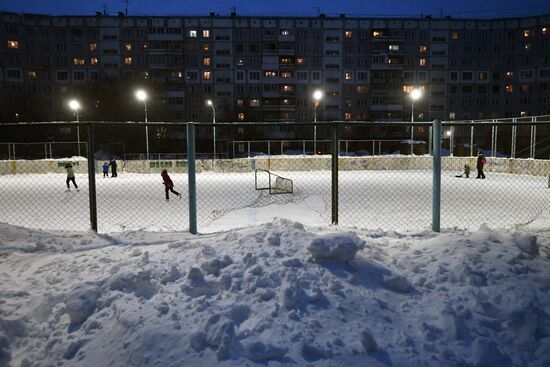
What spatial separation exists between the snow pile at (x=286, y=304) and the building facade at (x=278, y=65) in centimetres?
7129

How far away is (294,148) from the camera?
71625mm

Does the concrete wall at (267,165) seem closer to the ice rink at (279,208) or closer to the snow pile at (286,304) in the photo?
the ice rink at (279,208)

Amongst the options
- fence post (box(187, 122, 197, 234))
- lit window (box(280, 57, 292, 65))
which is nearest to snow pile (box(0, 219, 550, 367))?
fence post (box(187, 122, 197, 234))

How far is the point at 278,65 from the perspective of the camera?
75812mm

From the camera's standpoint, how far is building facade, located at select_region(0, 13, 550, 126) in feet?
245

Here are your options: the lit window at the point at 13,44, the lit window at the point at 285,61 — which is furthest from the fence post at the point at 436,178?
the lit window at the point at 13,44

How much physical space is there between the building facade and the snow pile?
71292mm

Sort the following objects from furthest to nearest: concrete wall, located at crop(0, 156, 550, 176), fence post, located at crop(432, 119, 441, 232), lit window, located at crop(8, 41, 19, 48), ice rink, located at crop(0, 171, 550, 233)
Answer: lit window, located at crop(8, 41, 19, 48) → concrete wall, located at crop(0, 156, 550, 176) → ice rink, located at crop(0, 171, 550, 233) → fence post, located at crop(432, 119, 441, 232)

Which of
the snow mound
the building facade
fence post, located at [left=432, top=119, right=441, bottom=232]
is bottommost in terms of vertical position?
the snow mound

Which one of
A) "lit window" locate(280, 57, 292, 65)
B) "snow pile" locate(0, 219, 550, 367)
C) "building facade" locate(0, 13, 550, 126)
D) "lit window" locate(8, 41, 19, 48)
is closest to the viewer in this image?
"snow pile" locate(0, 219, 550, 367)

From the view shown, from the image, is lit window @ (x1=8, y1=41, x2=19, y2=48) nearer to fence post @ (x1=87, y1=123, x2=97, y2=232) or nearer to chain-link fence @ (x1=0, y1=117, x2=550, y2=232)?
chain-link fence @ (x1=0, y1=117, x2=550, y2=232)

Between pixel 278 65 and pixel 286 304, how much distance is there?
7511 cm

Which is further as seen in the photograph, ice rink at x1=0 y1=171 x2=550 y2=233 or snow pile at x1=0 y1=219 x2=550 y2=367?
ice rink at x1=0 y1=171 x2=550 y2=233

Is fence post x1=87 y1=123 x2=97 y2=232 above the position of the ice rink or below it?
above
